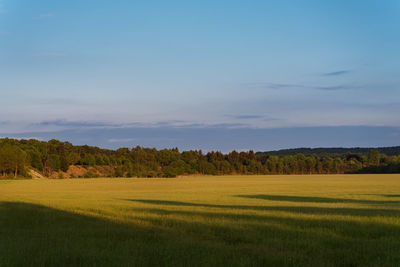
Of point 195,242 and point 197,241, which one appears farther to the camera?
point 197,241

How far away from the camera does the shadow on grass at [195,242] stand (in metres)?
10.6

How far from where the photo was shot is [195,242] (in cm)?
1291

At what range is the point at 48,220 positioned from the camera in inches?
725

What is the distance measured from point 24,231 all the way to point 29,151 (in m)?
151

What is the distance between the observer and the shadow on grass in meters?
10.6

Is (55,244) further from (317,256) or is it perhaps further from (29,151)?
(29,151)

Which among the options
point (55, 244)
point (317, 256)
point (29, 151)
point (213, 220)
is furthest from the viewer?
point (29, 151)

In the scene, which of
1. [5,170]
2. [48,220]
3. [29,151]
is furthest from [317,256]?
[29,151]

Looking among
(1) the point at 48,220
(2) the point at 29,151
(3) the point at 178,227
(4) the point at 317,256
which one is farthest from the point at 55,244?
(2) the point at 29,151

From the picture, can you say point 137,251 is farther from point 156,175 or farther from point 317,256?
point 156,175

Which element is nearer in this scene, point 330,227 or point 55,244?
point 55,244

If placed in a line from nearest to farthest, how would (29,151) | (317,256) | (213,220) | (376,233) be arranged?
(317,256), (376,233), (213,220), (29,151)

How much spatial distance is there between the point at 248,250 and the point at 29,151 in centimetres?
15726

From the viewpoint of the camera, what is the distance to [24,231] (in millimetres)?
15312
